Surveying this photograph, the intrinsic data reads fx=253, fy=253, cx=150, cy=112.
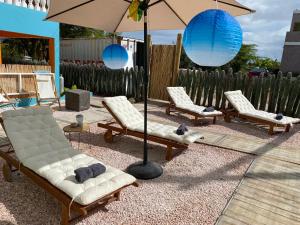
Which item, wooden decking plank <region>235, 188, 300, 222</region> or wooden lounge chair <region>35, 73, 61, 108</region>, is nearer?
wooden decking plank <region>235, 188, 300, 222</region>

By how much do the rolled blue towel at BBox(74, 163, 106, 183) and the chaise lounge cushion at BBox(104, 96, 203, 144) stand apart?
2.02 m

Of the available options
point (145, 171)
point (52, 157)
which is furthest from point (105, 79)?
point (52, 157)

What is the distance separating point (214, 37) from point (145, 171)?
7.87 ft

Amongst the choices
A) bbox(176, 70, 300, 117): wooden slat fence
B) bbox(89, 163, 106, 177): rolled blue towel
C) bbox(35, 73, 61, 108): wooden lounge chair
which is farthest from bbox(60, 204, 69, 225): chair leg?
bbox(176, 70, 300, 117): wooden slat fence

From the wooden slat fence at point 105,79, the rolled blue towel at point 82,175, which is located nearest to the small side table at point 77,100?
the wooden slat fence at point 105,79

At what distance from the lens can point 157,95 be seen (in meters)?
11.4

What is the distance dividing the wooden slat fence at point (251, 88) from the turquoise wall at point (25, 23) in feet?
17.2

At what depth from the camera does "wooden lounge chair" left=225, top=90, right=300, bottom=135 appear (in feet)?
22.5

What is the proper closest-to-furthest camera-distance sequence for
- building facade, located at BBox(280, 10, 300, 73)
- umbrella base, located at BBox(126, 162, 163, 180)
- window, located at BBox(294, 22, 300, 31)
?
umbrella base, located at BBox(126, 162, 163, 180), building facade, located at BBox(280, 10, 300, 73), window, located at BBox(294, 22, 300, 31)

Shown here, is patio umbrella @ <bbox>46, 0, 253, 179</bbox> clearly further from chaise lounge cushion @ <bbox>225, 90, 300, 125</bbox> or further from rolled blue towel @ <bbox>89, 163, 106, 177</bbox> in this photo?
chaise lounge cushion @ <bbox>225, 90, 300, 125</bbox>

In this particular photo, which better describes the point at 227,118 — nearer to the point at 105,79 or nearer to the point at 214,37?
the point at 214,37

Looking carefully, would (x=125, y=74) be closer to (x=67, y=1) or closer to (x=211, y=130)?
(x=211, y=130)

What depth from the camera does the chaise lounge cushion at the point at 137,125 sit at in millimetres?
4910

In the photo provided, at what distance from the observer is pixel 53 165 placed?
337 centimetres
